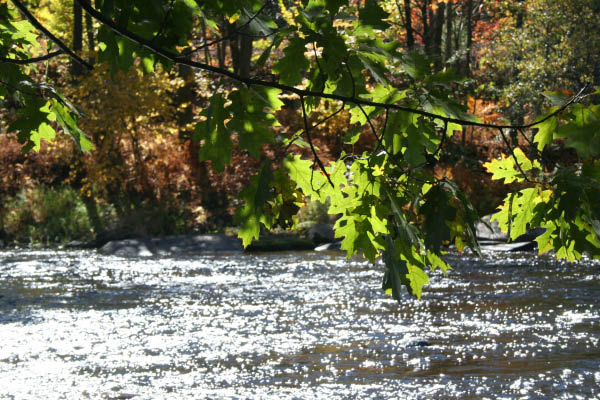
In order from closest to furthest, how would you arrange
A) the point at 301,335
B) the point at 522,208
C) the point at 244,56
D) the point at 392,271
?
the point at 392,271
the point at 522,208
the point at 301,335
the point at 244,56

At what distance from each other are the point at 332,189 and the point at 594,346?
498 centimetres

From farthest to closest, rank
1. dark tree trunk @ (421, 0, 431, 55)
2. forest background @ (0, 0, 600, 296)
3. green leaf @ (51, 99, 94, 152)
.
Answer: dark tree trunk @ (421, 0, 431, 55)
forest background @ (0, 0, 600, 296)
green leaf @ (51, 99, 94, 152)

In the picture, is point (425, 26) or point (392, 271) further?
point (425, 26)

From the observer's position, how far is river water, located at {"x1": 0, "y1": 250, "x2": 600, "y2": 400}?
5645 mm

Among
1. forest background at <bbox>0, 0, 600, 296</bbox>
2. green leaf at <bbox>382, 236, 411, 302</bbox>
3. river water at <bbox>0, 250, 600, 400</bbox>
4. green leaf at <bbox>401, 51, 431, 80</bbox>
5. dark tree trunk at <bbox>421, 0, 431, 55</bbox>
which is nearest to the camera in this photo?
green leaf at <bbox>382, 236, 411, 302</bbox>

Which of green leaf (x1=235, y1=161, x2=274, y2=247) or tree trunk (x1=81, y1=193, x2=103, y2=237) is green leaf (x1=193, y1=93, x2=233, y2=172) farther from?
tree trunk (x1=81, y1=193, x2=103, y2=237)

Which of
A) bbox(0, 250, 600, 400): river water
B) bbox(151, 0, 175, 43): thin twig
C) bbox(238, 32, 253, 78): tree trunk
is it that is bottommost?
bbox(0, 250, 600, 400): river water

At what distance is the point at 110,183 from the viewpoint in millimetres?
19094

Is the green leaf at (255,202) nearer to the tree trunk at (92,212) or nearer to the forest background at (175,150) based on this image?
the forest background at (175,150)

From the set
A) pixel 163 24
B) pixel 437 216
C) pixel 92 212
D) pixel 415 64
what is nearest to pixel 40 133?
pixel 163 24

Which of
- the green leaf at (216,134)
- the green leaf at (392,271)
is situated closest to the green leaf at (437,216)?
the green leaf at (392,271)

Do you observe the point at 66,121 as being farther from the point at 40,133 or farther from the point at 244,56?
the point at 244,56

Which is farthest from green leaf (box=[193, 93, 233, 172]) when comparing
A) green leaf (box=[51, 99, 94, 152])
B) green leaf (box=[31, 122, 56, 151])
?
green leaf (box=[31, 122, 56, 151])

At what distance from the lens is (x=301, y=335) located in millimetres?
7227
